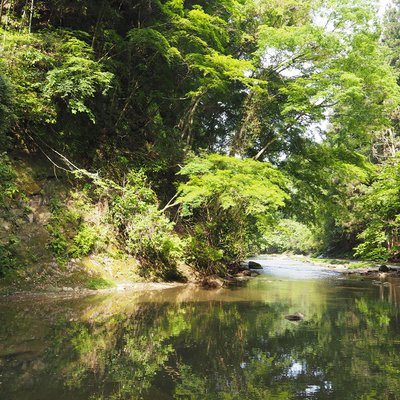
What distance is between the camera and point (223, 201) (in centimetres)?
1381

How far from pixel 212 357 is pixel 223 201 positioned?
8.31m

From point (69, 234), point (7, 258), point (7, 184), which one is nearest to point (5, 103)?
point (7, 184)

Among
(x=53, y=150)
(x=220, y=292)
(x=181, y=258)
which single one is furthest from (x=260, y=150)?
(x=53, y=150)

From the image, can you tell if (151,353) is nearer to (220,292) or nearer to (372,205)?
(220,292)

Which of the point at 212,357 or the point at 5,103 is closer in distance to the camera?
the point at 212,357

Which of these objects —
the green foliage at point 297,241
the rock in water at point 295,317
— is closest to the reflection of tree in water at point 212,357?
the rock in water at point 295,317

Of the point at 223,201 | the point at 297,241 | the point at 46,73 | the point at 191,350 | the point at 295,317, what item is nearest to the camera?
the point at 191,350

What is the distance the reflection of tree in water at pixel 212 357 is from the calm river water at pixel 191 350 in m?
0.01

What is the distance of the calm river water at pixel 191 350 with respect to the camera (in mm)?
4594

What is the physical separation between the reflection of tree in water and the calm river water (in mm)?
14

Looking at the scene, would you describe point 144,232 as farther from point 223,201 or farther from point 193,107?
point 193,107

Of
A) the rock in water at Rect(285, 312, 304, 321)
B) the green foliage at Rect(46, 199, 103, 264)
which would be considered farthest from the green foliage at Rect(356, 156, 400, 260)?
the green foliage at Rect(46, 199, 103, 264)

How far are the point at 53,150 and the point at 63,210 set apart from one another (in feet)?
7.68

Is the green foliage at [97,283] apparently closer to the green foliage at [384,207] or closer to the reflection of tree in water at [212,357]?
the reflection of tree in water at [212,357]
